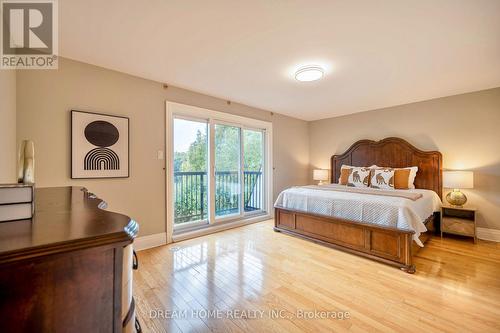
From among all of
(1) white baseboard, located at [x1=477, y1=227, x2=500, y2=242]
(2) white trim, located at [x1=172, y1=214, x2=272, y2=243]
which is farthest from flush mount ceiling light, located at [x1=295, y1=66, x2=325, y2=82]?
(1) white baseboard, located at [x1=477, y1=227, x2=500, y2=242]

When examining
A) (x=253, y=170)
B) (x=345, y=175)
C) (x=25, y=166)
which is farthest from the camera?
(x=253, y=170)

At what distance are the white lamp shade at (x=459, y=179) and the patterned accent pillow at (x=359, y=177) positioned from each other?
1058mm

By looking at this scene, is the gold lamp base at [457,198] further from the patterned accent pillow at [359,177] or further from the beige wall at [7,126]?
the beige wall at [7,126]

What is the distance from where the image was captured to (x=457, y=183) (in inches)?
124

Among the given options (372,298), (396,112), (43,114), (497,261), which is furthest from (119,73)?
(497,261)

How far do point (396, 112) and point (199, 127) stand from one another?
364 cm

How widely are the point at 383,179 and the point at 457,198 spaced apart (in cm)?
98

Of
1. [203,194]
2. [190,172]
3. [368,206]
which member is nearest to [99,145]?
[190,172]

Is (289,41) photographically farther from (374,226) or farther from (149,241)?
(149,241)

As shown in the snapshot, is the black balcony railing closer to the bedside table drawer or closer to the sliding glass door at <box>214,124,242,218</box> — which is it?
the sliding glass door at <box>214,124,242,218</box>

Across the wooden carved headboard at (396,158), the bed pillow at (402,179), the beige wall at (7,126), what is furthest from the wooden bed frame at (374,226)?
the beige wall at (7,126)

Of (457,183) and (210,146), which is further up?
(210,146)

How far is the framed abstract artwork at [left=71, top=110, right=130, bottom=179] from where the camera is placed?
7.94 ft

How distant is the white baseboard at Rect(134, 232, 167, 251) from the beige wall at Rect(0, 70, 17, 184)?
1.41m
